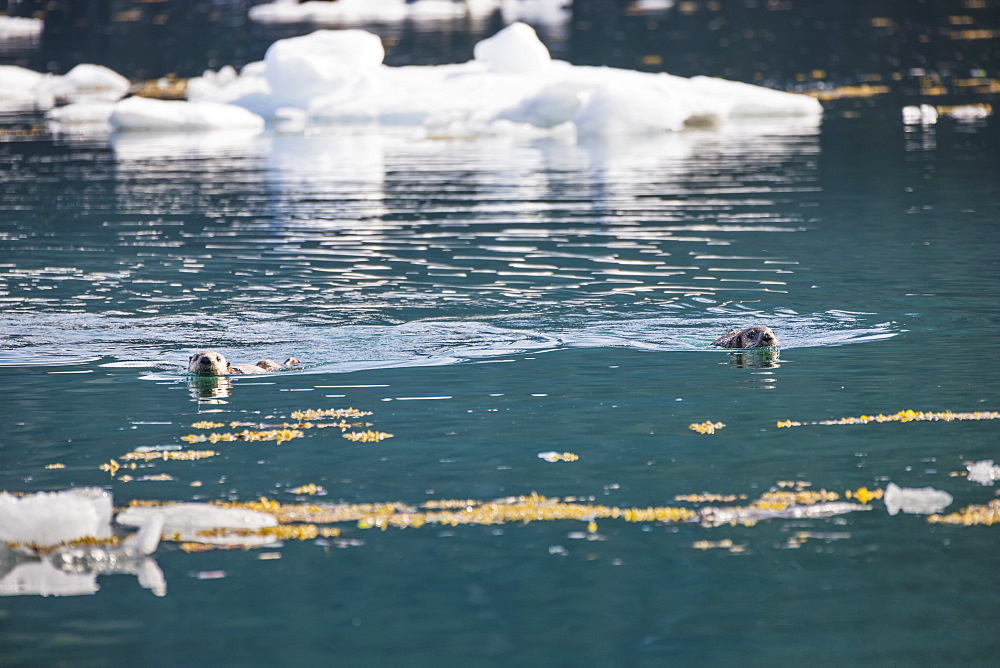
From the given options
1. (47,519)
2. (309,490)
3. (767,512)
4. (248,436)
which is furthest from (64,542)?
(767,512)

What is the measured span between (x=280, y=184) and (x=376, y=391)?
2315 cm

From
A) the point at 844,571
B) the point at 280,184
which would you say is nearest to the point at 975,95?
the point at 280,184

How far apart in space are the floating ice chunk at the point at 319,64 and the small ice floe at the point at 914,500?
4551cm

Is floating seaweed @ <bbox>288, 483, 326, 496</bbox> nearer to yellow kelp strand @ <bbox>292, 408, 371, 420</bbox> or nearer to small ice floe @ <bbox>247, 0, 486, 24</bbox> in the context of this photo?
yellow kelp strand @ <bbox>292, 408, 371, 420</bbox>

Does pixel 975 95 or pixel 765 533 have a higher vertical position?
pixel 975 95

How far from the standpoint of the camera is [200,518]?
10.8 meters

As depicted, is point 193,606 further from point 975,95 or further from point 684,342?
point 975,95

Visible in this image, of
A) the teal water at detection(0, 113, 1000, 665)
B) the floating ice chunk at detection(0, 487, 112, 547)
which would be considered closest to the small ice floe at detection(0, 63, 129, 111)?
the teal water at detection(0, 113, 1000, 665)

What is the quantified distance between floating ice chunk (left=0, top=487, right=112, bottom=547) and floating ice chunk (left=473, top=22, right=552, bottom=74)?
151 feet

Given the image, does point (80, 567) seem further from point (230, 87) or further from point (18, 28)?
point (18, 28)

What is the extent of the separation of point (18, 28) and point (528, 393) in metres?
119

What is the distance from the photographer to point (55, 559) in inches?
407

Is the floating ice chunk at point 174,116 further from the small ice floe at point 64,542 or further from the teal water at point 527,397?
the small ice floe at point 64,542

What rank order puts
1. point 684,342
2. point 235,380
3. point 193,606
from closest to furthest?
point 193,606
point 235,380
point 684,342
